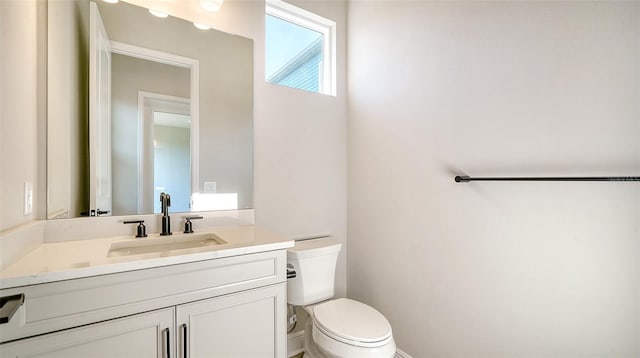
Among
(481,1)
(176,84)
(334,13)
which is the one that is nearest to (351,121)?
(334,13)

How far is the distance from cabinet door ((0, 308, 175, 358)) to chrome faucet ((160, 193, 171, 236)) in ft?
1.76

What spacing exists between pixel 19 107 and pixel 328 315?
4.96ft

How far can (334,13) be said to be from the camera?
2119mm

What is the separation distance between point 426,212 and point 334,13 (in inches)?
64.1

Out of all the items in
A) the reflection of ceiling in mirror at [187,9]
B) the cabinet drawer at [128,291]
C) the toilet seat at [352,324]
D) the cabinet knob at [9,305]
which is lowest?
the toilet seat at [352,324]

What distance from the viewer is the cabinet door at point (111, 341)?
766 mm

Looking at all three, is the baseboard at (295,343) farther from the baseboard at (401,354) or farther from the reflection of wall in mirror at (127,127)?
the reflection of wall in mirror at (127,127)

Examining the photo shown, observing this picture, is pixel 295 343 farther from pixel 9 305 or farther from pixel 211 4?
pixel 211 4

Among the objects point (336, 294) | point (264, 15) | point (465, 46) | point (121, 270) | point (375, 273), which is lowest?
point (336, 294)

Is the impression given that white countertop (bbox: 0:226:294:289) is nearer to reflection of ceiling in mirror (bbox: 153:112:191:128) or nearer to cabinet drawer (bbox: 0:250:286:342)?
cabinet drawer (bbox: 0:250:286:342)

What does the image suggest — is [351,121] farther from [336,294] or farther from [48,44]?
[48,44]

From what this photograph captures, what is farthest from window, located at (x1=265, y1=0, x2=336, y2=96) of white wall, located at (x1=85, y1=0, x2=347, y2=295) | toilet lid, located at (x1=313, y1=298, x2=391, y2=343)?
toilet lid, located at (x1=313, y1=298, x2=391, y2=343)

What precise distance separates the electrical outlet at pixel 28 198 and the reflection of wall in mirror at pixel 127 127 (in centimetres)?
32

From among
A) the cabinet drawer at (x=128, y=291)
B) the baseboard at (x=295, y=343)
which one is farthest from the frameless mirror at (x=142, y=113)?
the baseboard at (x=295, y=343)
